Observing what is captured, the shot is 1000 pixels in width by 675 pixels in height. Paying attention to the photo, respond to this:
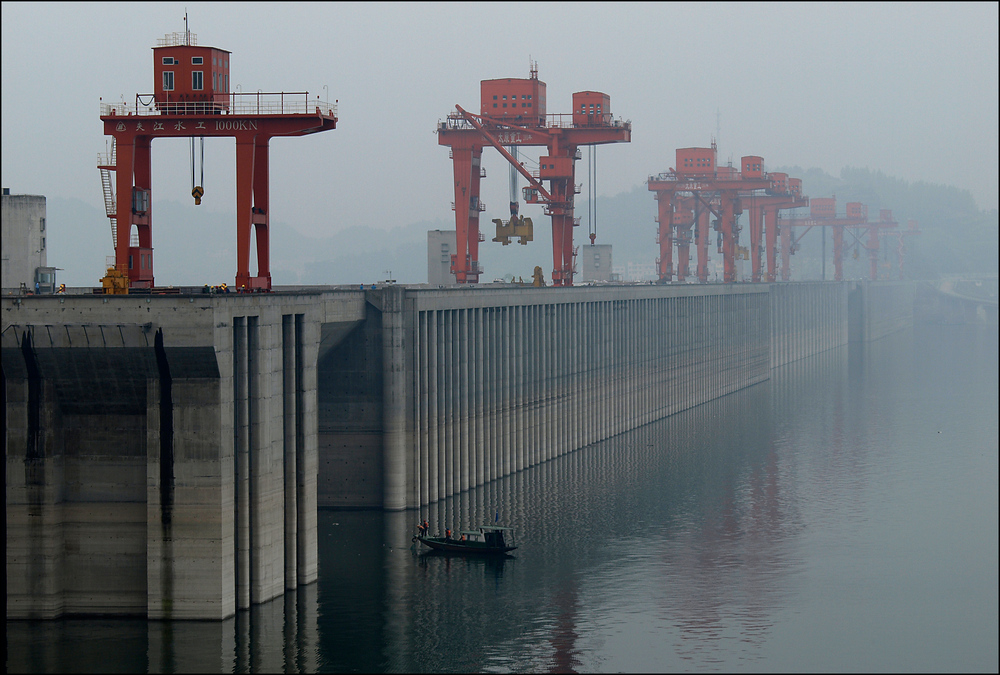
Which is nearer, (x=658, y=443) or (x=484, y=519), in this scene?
(x=484, y=519)

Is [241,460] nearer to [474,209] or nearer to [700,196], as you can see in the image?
[474,209]

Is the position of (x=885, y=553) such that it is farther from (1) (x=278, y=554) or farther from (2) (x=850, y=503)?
(1) (x=278, y=554)

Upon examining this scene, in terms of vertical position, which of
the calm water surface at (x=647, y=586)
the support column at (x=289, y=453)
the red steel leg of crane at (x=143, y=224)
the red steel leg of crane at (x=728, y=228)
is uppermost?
the red steel leg of crane at (x=728, y=228)

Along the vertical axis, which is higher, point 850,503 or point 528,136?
point 528,136

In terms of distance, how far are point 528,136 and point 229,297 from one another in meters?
67.8

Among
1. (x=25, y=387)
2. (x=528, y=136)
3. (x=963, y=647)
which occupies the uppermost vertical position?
(x=528, y=136)

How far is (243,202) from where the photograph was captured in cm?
5778

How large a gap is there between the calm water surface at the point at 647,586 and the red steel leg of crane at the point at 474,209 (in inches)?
934

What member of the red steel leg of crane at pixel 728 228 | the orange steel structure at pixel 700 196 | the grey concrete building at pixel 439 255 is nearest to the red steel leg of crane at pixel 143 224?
the grey concrete building at pixel 439 255

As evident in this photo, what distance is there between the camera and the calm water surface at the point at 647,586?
47594 mm

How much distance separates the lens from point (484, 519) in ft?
239

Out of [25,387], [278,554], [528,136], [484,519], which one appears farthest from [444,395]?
[528,136]

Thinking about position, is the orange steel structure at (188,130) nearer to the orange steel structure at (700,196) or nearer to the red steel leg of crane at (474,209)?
the red steel leg of crane at (474,209)

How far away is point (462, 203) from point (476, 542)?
55.0 metres
